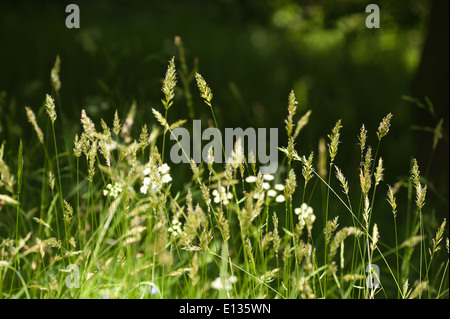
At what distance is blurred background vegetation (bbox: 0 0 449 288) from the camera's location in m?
3.12

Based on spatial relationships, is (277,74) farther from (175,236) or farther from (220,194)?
(220,194)

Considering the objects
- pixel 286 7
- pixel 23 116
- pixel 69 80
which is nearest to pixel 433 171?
pixel 286 7

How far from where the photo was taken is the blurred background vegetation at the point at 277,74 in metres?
3.12

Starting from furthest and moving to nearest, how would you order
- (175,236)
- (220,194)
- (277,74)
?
(277,74), (175,236), (220,194)

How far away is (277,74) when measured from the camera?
6148 millimetres

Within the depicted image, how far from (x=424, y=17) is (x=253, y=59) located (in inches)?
144

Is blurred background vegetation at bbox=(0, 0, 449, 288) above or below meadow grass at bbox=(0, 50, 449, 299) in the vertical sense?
above
